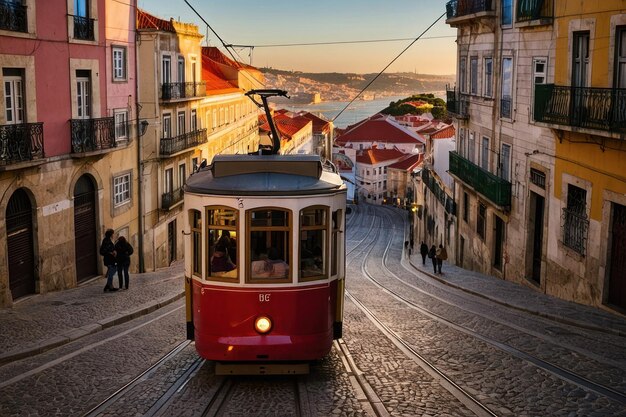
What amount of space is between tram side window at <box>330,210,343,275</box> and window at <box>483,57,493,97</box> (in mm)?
16306

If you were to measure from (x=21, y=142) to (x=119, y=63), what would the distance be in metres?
7.70

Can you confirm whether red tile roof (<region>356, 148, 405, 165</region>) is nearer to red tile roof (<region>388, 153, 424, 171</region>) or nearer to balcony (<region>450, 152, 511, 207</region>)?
red tile roof (<region>388, 153, 424, 171</region>)

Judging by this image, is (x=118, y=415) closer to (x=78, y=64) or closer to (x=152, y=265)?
(x=78, y=64)

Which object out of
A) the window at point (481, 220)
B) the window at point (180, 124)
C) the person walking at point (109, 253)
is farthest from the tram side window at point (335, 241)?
the window at point (180, 124)

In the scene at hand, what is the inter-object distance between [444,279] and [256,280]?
14557 millimetres

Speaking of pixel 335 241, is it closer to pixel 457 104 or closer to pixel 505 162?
pixel 505 162

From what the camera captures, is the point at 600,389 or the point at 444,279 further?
the point at 444,279

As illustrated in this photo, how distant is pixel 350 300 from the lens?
16812 millimetres

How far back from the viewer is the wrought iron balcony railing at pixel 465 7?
24125 millimetres

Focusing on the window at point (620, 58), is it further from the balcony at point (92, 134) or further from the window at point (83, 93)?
the window at point (83, 93)

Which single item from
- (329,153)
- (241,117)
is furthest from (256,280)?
(329,153)

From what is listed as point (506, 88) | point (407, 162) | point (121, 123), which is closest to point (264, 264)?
point (506, 88)

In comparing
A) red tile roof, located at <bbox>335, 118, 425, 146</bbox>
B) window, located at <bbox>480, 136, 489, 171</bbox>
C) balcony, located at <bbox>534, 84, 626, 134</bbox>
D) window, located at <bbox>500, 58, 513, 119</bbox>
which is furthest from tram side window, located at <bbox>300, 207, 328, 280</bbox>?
red tile roof, located at <bbox>335, 118, 425, 146</bbox>

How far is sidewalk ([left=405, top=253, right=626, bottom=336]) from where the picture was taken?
13328mm
